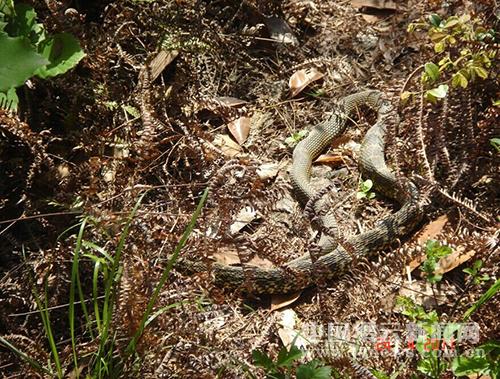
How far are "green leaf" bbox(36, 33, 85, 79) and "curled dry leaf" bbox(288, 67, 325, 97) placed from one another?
87.6 inches

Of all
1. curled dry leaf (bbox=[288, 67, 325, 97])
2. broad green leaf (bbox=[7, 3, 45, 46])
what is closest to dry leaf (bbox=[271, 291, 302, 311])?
curled dry leaf (bbox=[288, 67, 325, 97])

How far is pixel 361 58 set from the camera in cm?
690

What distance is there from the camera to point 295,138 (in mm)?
6281

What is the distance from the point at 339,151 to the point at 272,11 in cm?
180

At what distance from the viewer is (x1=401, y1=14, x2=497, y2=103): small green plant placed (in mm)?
5078

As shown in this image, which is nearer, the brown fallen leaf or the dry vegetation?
the dry vegetation

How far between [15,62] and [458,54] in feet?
11.6

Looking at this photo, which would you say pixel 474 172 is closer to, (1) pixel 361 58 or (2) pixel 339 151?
(2) pixel 339 151

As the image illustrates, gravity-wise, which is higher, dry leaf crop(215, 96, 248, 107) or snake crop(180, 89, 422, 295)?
dry leaf crop(215, 96, 248, 107)

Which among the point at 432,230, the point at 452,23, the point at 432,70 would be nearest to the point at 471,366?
the point at 432,230

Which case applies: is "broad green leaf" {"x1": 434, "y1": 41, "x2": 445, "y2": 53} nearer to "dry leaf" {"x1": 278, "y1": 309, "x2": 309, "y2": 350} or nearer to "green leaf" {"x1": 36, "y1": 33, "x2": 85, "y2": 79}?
"dry leaf" {"x1": 278, "y1": 309, "x2": 309, "y2": 350}

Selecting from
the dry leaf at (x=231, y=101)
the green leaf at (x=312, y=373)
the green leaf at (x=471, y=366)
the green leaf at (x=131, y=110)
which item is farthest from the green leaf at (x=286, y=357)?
the dry leaf at (x=231, y=101)

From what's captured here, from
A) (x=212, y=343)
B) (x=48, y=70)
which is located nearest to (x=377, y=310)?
(x=212, y=343)

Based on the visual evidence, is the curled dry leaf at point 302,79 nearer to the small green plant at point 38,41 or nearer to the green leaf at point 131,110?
the green leaf at point 131,110
